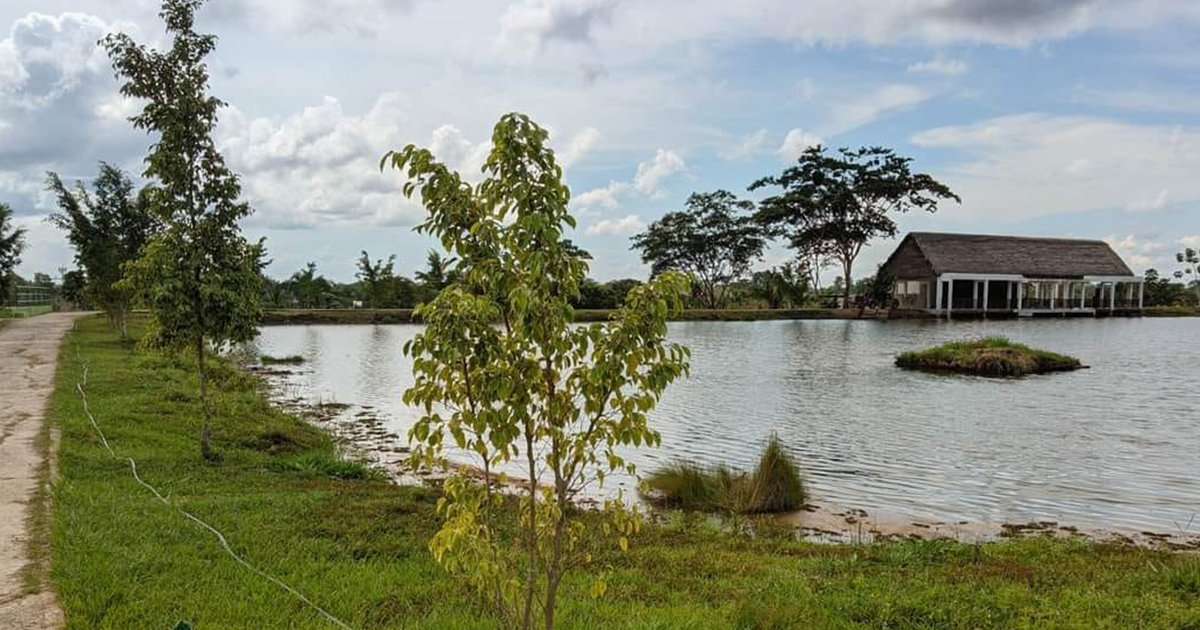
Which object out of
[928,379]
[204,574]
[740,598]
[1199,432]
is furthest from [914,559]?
[928,379]

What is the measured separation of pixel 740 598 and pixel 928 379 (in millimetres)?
17001

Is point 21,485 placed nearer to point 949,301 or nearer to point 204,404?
point 204,404

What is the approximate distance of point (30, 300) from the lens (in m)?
47.4

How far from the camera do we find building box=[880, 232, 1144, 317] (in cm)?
4972

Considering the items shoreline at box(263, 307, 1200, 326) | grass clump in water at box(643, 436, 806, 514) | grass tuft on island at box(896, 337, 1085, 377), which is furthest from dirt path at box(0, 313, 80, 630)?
shoreline at box(263, 307, 1200, 326)

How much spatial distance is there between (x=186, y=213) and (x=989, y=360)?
21.0 meters

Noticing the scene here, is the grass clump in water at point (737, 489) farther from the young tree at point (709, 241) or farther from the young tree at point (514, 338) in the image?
the young tree at point (709, 241)

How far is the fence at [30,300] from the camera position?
135ft

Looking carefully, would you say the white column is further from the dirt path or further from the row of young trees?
the dirt path

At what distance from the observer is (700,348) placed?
28.3 meters

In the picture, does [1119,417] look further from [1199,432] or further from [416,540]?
[416,540]

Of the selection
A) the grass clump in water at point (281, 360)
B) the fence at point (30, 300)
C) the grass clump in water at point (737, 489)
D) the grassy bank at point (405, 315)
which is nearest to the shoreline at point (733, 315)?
the grassy bank at point (405, 315)

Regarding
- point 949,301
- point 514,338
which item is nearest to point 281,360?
point 514,338

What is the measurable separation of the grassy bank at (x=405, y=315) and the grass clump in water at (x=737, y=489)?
118 feet
